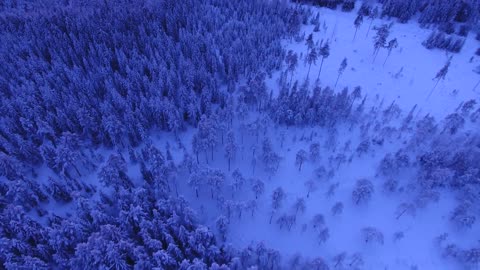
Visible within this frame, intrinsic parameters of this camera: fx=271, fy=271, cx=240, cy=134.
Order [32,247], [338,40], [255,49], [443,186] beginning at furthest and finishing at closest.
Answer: [338,40]
[255,49]
[443,186]
[32,247]

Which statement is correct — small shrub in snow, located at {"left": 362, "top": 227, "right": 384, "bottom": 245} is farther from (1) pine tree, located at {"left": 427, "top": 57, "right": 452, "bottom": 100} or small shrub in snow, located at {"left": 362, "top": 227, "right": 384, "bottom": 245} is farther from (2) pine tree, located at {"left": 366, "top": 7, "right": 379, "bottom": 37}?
(2) pine tree, located at {"left": 366, "top": 7, "right": 379, "bottom": 37}

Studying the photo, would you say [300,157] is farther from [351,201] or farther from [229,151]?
[229,151]

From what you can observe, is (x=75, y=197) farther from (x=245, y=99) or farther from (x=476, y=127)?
(x=476, y=127)

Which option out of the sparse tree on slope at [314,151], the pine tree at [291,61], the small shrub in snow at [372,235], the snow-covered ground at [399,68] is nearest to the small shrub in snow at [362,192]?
the small shrub in snow at [372,235]

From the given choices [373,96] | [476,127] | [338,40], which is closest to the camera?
[476,127]

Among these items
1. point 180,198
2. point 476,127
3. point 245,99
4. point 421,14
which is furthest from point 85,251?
point 421,14

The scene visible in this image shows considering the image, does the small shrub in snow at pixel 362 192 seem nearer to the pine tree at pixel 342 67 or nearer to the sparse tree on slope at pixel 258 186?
the sparse tree on slope at pixel 258 186

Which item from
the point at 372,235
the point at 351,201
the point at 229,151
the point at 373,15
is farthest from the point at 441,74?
the point at 229,151

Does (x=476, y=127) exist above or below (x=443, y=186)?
above
